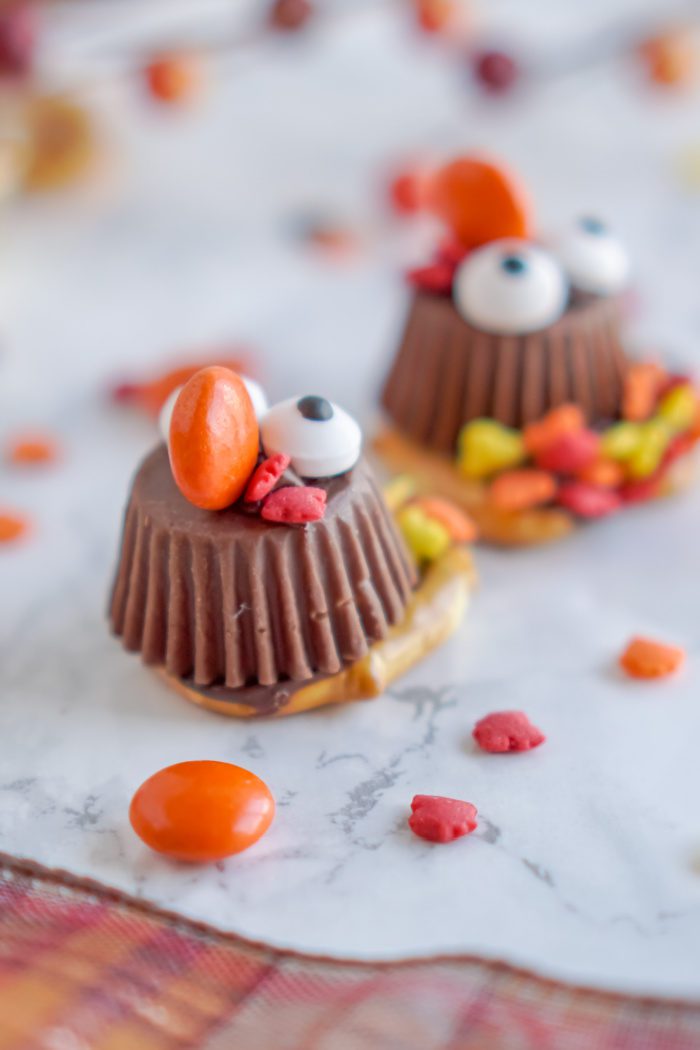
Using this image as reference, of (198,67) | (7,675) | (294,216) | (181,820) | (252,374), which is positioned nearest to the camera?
(181,820)

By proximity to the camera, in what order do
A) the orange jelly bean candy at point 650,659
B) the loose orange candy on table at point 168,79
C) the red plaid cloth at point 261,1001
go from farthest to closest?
the loose orange candy on table at point 168,79
the orange jelly bean candy at point 650,659
the red plaid cloth at point 261,1001

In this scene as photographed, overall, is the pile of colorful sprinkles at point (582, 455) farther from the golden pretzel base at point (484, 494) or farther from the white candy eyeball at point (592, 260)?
the white candy eyeball at point (592, 260)

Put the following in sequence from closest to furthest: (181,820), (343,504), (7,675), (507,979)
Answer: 1. (507,979)
2. (181,820)
3. (343,504)
4. (7,675)

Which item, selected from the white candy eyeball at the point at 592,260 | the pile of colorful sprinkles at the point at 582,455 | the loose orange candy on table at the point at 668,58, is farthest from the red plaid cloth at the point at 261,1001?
the loose orange candy on table at the point at 668,58

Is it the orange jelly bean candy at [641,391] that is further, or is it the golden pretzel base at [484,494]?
the orange jelly bean candy at [641,391]

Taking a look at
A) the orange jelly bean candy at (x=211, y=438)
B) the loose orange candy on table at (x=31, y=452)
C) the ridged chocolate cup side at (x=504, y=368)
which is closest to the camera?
the orange jelly bean candy at (x=211, y=438)

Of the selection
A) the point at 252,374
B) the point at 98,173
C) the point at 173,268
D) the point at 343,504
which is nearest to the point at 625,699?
the point at 343,504

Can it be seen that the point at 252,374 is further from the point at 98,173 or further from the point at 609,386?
the point at 98,173

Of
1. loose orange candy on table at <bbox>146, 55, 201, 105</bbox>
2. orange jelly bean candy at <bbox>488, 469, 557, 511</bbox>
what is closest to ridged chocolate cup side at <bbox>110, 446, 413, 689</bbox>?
orange jelly bean candy at <bbox>488, 469, 557, 511</bbox>
